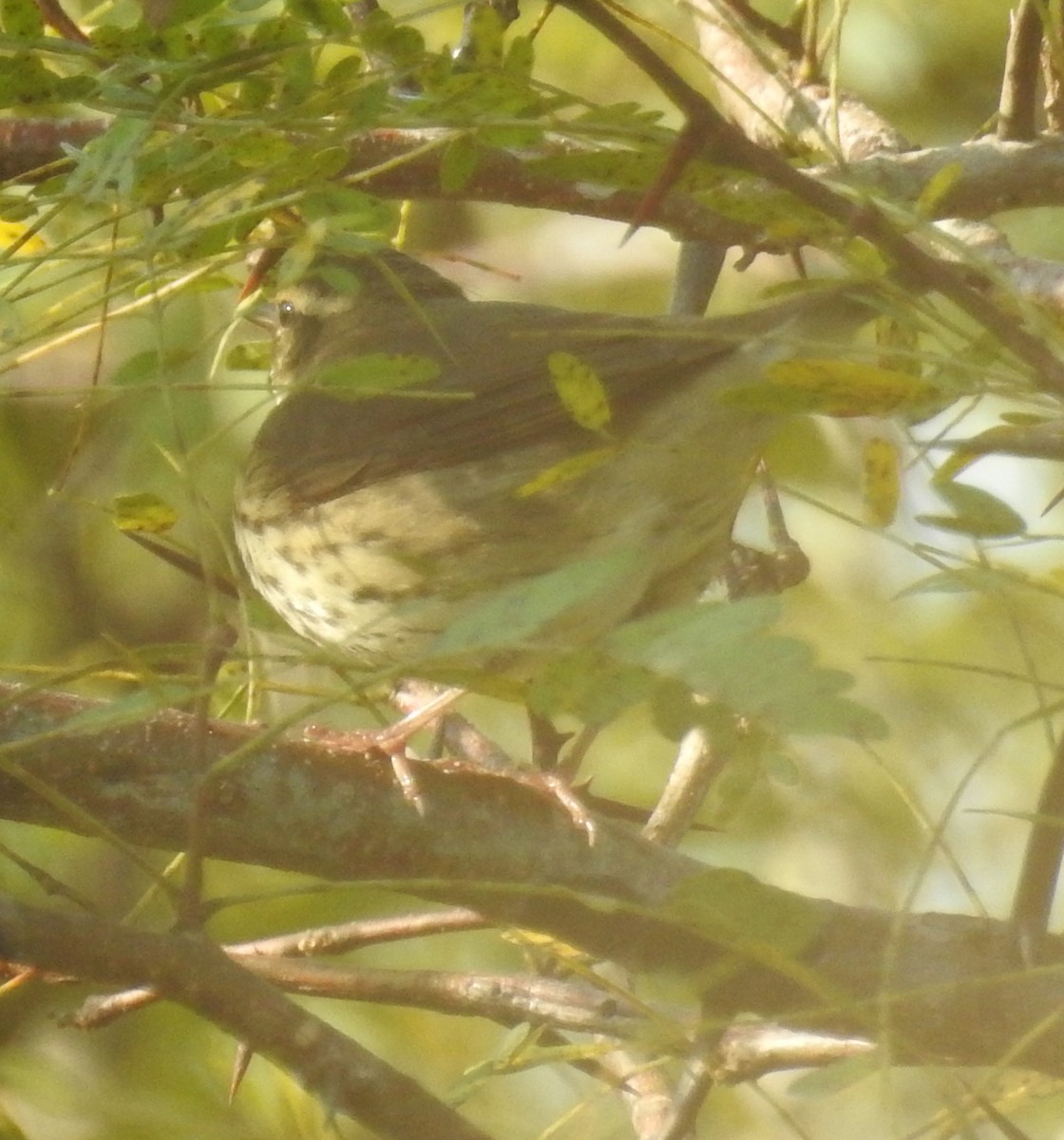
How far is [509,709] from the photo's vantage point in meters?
5.04

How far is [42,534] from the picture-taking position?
4945 millimetres

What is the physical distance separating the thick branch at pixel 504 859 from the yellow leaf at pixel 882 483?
45cm

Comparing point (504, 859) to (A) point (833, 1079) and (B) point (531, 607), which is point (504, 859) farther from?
(B) point (531, 607)

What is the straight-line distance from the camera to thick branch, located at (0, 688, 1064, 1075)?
2205 millimetres

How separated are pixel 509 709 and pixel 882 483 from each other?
311 cm

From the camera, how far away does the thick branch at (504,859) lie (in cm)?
221

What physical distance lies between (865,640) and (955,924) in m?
2.37

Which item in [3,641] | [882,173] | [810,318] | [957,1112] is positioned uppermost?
[882,173]

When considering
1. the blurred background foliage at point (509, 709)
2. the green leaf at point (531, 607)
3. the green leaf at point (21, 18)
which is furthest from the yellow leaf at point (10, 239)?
the green leaf at point (531, 607)

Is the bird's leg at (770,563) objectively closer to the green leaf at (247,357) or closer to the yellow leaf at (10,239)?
the green leaf at (247,357)

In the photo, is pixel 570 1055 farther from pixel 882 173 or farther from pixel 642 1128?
pixel 882 173

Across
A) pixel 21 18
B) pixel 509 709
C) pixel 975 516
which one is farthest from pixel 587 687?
pixel 509 709

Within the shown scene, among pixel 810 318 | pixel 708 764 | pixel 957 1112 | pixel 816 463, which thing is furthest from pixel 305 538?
pixel 957 1112

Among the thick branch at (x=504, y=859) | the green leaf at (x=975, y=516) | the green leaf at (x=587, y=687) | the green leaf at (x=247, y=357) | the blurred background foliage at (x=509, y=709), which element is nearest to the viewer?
the green leaf at (x=587, y=687)
